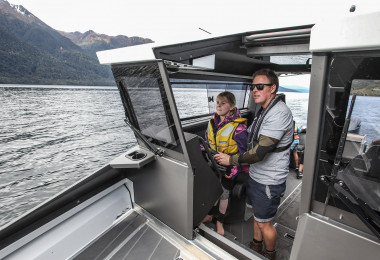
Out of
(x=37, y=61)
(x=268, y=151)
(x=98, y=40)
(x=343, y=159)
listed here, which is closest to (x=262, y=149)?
(x=268, y=151)

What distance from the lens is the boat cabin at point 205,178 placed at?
0.83 m

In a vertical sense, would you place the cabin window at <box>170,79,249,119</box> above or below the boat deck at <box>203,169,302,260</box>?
above

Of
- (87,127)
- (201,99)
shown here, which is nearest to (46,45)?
(87,127)

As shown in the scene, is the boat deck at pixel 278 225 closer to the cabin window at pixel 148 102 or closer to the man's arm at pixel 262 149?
the man's arm at pixel 262 149

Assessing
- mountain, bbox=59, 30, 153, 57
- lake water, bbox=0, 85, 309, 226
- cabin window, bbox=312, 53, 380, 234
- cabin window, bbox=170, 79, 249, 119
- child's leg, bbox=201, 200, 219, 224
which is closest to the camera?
cabin window, bbox=312, 53, 380, 234

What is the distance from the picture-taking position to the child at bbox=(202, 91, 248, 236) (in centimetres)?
196

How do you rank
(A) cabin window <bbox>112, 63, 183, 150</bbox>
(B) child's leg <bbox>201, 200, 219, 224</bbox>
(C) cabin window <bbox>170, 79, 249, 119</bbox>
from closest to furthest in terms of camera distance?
(A) cabin window <bbox>112, 63, 183, 150</bbox> → (B) child's leg <bbox>201, 200, 219, 224</bbox> → (C) cabin window <bbox>170, 79, 249, 119</bbox>

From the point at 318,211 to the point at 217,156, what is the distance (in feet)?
3.22

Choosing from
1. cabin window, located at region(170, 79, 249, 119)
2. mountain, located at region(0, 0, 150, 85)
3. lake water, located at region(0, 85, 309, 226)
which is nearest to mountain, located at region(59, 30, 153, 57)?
mountain, located at region(0, 0, 150, 85)

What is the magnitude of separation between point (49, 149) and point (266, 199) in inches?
534

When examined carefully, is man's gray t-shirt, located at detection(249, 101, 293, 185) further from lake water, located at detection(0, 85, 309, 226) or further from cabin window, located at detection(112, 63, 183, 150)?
lake water, located at detection(0, 85, 309, 226)

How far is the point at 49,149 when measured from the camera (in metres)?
11.6

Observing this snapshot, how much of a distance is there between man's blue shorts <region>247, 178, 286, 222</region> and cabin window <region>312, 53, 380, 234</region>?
68 centimetres

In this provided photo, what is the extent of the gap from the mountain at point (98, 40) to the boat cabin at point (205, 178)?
140 metres
